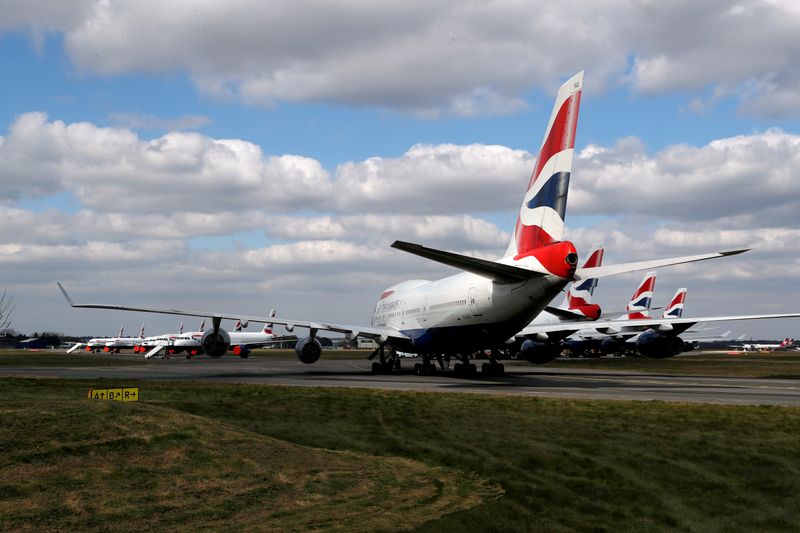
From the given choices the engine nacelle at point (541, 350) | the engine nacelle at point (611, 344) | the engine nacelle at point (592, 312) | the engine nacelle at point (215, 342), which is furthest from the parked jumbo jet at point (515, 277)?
the engine nacelle at point (611, 344)

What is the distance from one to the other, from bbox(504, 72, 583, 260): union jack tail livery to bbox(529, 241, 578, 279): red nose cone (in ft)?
4.50

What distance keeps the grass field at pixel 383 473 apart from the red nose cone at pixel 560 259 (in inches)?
477

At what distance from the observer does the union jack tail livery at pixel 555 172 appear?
31.6 meters

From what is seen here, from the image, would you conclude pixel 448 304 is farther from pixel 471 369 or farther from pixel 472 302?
pixel 471 369

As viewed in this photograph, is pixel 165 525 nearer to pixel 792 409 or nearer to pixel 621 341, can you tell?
pixel 792 409

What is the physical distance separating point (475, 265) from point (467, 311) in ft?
25.7

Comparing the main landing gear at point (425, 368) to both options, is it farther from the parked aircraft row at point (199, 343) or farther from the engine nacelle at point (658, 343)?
the parked aircraft row at point (199, 343)

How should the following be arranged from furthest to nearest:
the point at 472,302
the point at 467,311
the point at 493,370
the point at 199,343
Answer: the point at 199,343 < the point at 493,370 < the point at 467,311 < the point at 472,302

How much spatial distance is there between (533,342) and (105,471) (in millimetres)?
43627

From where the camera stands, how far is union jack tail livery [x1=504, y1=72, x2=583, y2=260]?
104 feet

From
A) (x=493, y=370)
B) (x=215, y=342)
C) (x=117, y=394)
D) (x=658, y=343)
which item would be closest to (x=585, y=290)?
(x=658, y=343)

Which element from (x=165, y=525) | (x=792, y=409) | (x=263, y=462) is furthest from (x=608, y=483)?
(x=792, y=409)

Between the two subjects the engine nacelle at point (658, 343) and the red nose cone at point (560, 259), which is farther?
the engine nacelle at point (658, 343)

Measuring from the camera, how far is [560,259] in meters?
29.0
